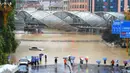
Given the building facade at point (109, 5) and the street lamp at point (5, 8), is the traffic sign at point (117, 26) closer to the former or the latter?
the street lamp at point (5, 8)

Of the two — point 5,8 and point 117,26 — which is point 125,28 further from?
point 5,8

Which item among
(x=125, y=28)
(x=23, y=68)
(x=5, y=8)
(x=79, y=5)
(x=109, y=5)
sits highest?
(x=5, y=8)

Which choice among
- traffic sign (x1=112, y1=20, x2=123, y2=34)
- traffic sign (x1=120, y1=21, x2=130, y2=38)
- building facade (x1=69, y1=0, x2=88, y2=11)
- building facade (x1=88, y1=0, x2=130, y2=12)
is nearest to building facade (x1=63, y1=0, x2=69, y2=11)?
building facade (x1=69, y1=0, x2=88, y2=11)

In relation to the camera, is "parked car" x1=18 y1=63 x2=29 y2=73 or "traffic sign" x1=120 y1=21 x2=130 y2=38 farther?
"traffic sign" x1=120 y1=21 x2=130 y2=38

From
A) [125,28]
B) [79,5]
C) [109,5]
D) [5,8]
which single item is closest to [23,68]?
[5,8]

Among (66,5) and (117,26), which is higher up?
(117,26)

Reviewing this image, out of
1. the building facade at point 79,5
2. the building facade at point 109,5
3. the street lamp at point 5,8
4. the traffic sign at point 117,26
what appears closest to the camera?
the street lamp at point 5,8

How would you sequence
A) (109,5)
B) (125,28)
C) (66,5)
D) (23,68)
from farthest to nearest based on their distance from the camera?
(66,5) → (109,5) → (125,28) → (23,68)

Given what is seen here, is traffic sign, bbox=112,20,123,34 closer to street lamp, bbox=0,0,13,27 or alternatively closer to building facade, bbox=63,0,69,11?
street lamp, bbox=0,0,13,27

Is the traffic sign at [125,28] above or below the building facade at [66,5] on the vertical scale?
above

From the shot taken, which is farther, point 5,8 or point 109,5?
point 109,5

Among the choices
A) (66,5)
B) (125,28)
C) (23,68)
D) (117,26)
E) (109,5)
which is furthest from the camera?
(66,5)

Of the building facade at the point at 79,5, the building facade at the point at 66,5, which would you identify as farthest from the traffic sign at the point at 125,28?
the building facade at the point at 66,5

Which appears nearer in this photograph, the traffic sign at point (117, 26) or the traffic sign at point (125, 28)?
the traffic sign at point (125, 28)
